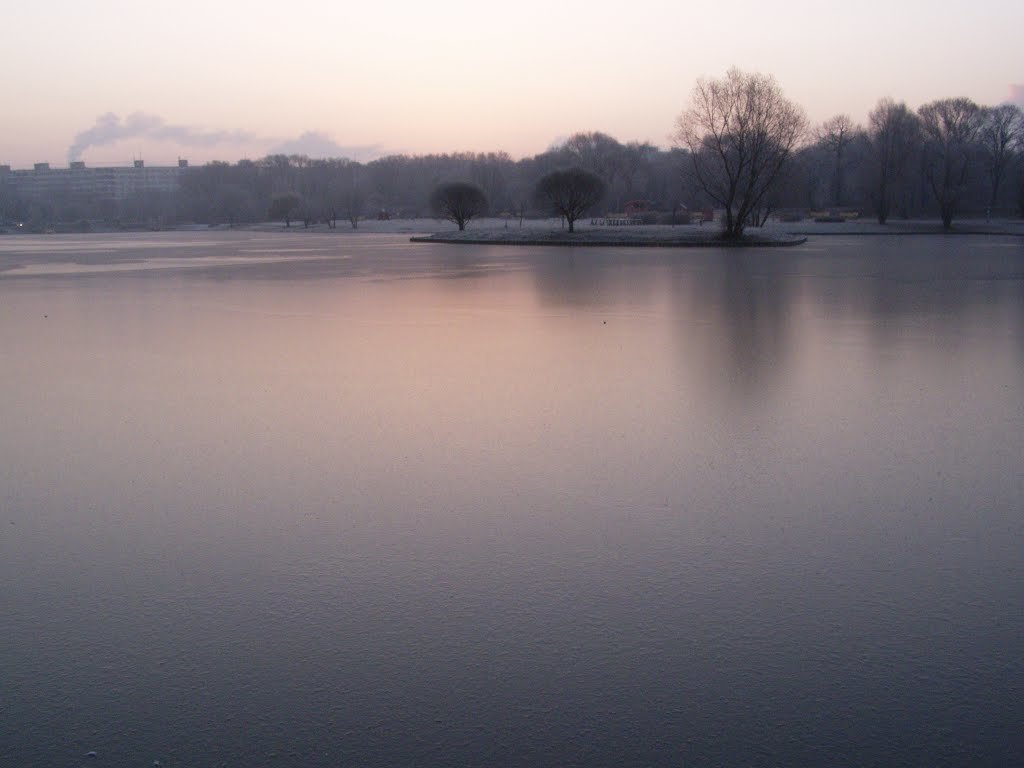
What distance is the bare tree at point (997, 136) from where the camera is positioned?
8312 centimetres

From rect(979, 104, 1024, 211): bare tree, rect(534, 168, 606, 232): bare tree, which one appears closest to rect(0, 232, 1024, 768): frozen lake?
rect(534, 168, 606, 232): bare tree

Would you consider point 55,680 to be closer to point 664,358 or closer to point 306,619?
point 306,619

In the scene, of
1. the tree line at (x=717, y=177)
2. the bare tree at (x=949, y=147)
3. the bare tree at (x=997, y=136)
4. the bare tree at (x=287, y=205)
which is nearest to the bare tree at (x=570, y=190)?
the tree line at (x=717, y=177)

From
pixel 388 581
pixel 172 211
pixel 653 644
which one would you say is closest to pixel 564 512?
pixel 388 581

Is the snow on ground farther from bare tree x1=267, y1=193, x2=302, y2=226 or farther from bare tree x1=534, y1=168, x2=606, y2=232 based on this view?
bare tree x1=267, y1=193, x2=302, y2=226

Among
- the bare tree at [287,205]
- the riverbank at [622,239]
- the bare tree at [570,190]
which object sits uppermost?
the bare tree at [287,205]

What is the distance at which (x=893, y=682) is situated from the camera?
3654 millimetres

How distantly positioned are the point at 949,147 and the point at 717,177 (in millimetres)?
25579

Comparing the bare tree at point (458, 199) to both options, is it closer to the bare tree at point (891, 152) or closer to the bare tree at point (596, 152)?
the bare tree at point (891, 152)

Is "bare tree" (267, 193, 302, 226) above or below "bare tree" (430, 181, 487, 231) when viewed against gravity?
above

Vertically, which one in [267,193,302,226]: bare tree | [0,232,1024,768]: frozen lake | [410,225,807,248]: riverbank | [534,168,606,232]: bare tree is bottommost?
[0,232,1024,768]: frozen lake

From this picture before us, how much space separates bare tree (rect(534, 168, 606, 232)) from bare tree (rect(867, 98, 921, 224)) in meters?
31.4

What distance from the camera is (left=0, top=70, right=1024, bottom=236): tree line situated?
159ft

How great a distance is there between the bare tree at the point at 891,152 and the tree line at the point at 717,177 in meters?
0.13
